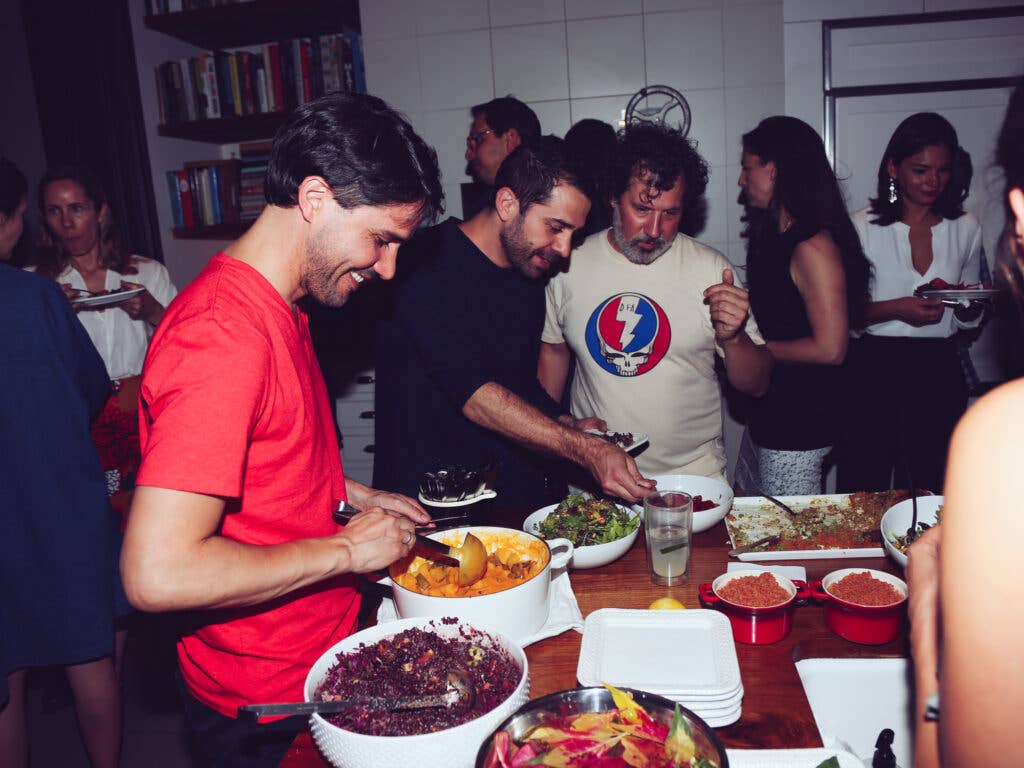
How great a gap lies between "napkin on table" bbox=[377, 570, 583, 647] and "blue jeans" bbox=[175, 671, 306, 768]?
25cm

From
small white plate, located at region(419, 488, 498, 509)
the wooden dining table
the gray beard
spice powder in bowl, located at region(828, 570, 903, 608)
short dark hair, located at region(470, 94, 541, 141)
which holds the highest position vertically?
short dark hair, located at region(470, 94, 541, 141)

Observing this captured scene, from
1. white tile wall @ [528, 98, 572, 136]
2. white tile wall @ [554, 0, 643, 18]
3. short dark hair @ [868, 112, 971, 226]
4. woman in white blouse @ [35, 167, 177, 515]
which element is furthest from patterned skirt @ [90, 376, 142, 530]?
short dark hair @ [868, 112, 971, 226]

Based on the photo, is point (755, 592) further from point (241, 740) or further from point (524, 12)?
point (524, 12)

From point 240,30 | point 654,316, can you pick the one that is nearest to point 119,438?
point 654,316

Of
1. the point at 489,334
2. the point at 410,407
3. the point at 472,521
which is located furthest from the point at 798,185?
the point at 472,521

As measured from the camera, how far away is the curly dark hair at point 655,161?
7.50ft

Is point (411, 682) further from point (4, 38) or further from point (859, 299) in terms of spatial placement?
point (4, 38)

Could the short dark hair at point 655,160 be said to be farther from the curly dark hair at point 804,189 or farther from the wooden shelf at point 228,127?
the wooden shelf at point 228,127

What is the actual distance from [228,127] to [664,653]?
4138 millimetres

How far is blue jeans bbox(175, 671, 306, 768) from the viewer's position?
3.94ft

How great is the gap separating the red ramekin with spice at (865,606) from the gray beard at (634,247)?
1.30m

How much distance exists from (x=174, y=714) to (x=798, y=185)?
3.06m

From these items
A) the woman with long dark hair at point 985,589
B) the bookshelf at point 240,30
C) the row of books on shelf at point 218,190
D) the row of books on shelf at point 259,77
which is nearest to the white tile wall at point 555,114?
the row of books on shelf at point 259,77

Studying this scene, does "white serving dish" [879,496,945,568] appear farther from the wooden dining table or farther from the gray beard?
the gray beard
